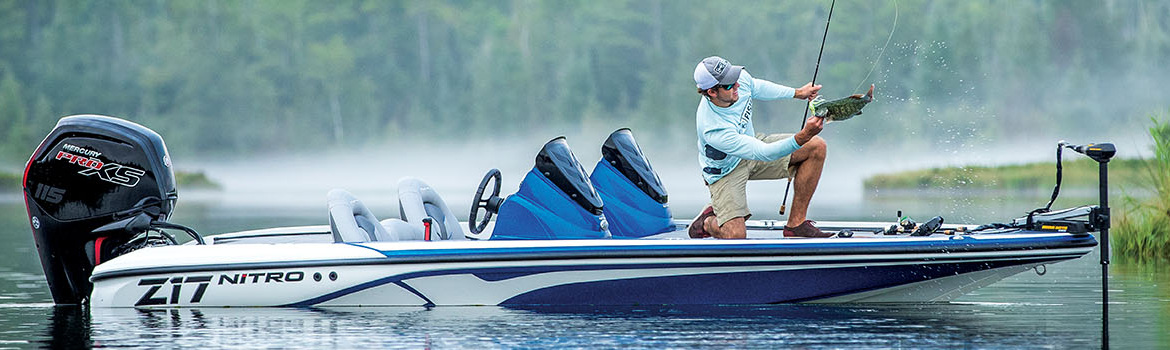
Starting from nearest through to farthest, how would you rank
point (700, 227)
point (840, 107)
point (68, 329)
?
point (68, 329)
point (840, 107)
point (700, 227)

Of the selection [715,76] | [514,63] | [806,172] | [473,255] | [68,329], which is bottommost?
[68,329]

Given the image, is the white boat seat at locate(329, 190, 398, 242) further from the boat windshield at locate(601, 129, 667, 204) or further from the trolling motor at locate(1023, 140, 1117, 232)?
the trolling motor at locate(1023, 140, 1117, 232)

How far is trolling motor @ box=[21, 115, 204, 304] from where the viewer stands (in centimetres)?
924

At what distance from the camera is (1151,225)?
13.4 metres

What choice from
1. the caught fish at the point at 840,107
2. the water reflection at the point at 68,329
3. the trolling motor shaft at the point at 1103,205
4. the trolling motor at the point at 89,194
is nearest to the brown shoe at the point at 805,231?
the caught fish at the point at 840,107

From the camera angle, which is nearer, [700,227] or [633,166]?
[700,227]

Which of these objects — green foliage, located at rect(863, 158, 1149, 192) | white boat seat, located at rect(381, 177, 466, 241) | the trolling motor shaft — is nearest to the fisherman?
the trolling motor shaft

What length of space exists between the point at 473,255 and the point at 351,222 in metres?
0.83

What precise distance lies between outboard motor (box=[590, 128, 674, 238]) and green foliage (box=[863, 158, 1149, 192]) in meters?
30.2

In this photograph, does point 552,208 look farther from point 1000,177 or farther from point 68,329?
point 1000,177

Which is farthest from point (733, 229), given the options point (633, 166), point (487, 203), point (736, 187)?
point (487, 203)

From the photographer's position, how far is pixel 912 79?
61.1 metres

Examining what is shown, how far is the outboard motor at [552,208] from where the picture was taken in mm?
9375

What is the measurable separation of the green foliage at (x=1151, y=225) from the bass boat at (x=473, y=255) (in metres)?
4.67
